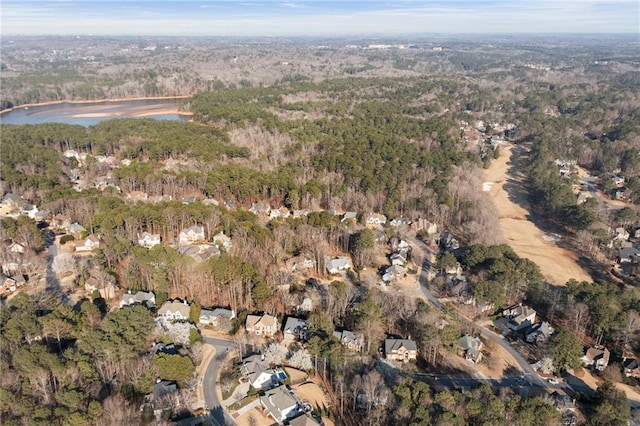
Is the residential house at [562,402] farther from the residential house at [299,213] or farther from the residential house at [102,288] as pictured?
the residential house at [102,288]

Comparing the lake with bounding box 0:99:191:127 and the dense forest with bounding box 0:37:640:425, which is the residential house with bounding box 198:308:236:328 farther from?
the lake with bounding box 0:99:191:127

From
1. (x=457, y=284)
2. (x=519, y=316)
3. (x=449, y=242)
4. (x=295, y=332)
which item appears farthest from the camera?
(x=449, y=242)

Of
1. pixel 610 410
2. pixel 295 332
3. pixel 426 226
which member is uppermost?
pixel 426 226

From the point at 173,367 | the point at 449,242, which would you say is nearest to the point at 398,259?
the point at 449,242

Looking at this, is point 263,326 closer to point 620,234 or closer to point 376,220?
point 376,220

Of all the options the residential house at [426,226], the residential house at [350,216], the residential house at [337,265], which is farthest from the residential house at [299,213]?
the residential house at [426,226]

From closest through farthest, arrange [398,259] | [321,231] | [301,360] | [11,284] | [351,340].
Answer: [301,360] → [351,340] → [11,284] → [398,259] → [321,231]

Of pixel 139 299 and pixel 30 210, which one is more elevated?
pixel 30 210

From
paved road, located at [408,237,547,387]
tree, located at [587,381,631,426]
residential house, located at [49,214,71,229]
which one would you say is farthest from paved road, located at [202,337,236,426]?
residential house, located at [49,214,71,229]

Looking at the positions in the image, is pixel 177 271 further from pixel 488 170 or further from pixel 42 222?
pixel 488 170
